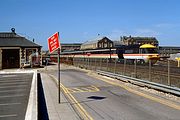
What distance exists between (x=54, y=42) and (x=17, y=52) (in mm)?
47316

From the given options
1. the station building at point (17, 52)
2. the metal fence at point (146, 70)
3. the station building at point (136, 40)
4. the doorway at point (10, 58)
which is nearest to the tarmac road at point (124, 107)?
the metal fence at point (146, 70)

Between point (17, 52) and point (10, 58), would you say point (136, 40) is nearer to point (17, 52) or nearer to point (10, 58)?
point (17, 52)

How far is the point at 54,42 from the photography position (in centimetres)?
1335

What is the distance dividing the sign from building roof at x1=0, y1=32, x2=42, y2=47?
43360mm

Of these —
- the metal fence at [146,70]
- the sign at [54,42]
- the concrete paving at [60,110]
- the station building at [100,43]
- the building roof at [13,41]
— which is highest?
the station building at [100,43]

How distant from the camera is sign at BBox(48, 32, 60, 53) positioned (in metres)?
13.2

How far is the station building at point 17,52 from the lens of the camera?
55272 millimetres

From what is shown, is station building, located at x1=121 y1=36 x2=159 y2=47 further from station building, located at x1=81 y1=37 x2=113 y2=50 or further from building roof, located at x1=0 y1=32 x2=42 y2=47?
building roof, located at x1=0 y1=32 x2=42 y2=47

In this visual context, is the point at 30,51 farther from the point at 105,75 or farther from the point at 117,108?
the point at 117,108

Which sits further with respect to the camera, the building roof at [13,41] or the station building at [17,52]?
the building roof at [13,41]

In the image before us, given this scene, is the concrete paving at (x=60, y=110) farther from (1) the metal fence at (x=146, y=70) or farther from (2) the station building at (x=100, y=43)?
(2) the station building at (x=100, y=43)

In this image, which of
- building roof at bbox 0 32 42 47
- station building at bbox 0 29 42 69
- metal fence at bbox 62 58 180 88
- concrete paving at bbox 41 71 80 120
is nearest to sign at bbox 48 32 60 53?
concrete paving at bbox 41 71 80 120

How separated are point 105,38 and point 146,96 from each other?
5552 inches

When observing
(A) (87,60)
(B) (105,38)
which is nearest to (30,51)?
(A) (87,60)
